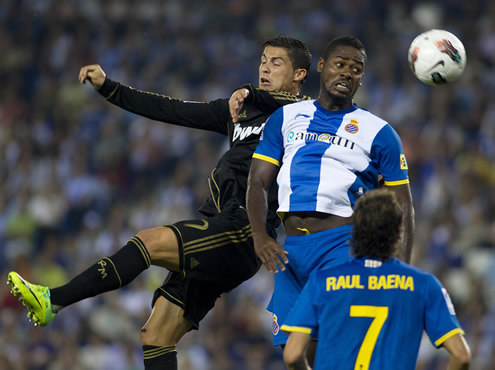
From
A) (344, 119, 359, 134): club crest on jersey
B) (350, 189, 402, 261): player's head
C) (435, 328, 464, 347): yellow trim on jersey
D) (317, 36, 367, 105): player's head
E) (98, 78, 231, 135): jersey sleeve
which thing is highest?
(317, 36, 367, 105): player's head

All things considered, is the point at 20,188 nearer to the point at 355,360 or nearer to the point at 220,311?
the point at 220,311

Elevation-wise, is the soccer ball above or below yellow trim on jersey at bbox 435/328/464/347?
above

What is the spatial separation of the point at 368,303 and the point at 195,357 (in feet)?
20.6

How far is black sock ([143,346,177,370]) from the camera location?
5.38 m

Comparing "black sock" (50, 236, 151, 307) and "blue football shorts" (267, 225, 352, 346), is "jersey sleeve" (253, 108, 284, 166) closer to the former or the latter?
"blue football shorts" (267, 225, 352, 346)

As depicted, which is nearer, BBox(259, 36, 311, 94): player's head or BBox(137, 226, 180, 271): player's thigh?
BBox(137, 226, 180, 271): player's thigh

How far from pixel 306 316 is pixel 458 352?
0.67m

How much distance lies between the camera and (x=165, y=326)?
5453mm

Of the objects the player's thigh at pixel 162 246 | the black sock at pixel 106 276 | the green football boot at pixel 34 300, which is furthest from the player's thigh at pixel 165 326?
the green football boot at pixel 34 300

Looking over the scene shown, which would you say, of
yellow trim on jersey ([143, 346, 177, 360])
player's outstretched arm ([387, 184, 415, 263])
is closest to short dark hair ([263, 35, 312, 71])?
player's outstretched arm ([387, 184, 415, 263])

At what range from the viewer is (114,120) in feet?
39.8

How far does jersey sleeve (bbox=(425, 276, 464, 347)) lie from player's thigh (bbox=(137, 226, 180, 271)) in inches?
69.1

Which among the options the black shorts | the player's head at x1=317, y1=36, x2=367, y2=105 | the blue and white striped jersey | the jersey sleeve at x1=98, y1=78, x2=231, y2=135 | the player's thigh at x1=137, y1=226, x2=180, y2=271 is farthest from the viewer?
the jersey sleeve at x1=98, y1=78, x2=231, y2=135

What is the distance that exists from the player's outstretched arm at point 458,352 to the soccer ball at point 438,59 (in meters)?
2.03
